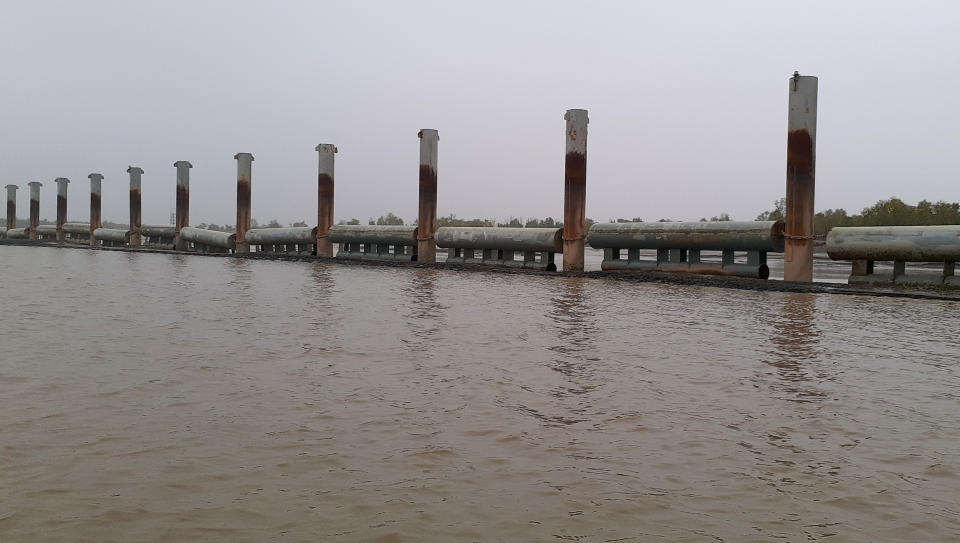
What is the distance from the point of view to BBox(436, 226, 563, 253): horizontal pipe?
Result: 64.3ft

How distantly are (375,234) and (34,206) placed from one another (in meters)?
37.4

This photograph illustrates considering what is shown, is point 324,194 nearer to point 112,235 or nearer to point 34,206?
point 112,235

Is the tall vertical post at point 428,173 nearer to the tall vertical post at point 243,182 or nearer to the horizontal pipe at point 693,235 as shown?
the horizontal pipe at point 693,235

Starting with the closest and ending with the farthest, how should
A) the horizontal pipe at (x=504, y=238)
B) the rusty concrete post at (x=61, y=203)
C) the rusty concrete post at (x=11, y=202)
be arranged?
the horizontal pipe at (x=504, y=238)
the rusty concrete post at (x=61, y=203)
the rusty concrete post at (x=11, y=202)

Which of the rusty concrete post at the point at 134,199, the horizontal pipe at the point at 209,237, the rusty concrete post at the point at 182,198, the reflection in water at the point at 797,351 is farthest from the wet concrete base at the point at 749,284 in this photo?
the rusty concrete post at the point at 134,199

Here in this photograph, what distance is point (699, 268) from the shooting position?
17188mm

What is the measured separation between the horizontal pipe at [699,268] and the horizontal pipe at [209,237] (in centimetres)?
1964

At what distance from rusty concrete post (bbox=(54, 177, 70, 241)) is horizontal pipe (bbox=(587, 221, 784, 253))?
1620 inches

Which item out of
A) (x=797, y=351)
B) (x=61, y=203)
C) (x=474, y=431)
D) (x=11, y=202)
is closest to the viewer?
(x=474, y=431)

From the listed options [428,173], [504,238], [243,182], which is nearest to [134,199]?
[243,182]

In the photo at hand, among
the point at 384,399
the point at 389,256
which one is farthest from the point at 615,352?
the point at 389,256

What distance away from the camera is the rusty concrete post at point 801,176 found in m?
14.8

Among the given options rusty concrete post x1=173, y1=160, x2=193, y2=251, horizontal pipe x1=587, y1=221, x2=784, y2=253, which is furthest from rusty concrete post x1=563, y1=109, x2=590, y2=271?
rusty concrete post x1=173, y1=160, x2=193, y2=251

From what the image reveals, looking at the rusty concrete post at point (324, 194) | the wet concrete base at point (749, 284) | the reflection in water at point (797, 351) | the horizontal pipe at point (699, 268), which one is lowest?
the reflection in water at point (797, 351)
